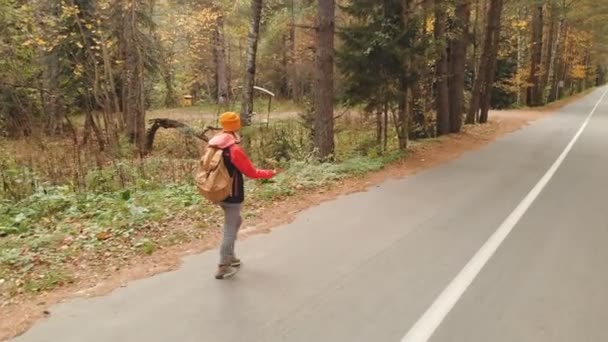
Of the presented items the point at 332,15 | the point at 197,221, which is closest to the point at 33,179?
the point at 197,221

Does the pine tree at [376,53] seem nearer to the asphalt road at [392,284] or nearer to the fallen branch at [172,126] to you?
the fallen branch at [172,126]

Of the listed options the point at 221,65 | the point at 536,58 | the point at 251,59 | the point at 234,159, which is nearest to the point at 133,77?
the point at 251,59

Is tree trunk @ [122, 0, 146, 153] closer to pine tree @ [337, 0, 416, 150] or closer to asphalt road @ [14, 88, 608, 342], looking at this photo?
pine tree @ [337, 0, 416, 150]

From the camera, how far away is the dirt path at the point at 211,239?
4895 mm

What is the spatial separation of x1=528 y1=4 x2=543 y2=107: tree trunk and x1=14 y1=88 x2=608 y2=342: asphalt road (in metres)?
31.7

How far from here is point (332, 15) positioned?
12555 millimetres

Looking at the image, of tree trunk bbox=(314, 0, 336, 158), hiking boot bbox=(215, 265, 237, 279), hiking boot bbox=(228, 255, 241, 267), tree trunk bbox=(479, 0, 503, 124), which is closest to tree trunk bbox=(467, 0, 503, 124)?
tree trunk bbox=(479, 0, 503, 124)

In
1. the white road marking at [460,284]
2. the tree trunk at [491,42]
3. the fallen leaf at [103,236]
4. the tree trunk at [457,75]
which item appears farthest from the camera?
the tree trunk at [491,42]

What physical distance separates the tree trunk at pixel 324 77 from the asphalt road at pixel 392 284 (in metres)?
3.91

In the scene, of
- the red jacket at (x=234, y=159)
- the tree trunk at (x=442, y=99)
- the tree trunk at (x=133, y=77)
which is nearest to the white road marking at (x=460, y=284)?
the red jacket at (x=234, y=159)

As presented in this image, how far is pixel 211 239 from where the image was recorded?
23.4 feet

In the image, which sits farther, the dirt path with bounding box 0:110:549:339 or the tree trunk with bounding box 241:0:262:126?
the tree trunk with bounding box 241:0:262:126

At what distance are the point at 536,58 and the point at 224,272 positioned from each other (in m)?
38.3

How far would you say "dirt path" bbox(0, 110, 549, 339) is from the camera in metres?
4.89
